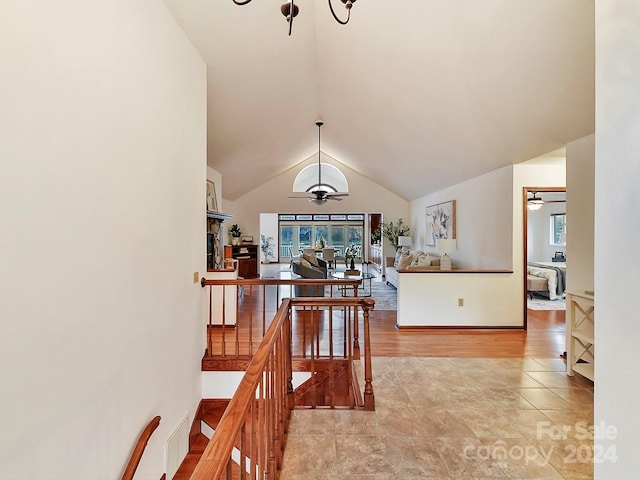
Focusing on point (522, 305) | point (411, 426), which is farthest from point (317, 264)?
point (411, 426)

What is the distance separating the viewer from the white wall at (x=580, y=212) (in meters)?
3.53

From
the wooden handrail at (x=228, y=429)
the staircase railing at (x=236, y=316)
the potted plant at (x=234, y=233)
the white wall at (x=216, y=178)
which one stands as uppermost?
the white wall at (x=216, y=178)

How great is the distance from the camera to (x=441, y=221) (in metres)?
6.94

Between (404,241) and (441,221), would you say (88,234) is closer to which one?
(441,221)

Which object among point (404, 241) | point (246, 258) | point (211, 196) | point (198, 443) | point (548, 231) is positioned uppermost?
point (211, 196)

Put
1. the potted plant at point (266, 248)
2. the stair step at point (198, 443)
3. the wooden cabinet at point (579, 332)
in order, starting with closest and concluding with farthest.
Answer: the stair step at point (198, 443), the wooden cabinet at point (579, 332), the potted plant at point (266, 248)

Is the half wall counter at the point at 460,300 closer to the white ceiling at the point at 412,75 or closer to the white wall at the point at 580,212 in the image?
the white wall at the point at 580,212

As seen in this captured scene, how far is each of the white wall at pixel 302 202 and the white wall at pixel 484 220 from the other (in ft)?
7.99

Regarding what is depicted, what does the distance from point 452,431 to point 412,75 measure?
3.41 m

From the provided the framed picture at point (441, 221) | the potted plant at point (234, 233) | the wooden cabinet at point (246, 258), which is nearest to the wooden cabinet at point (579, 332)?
the framed picture at point (441, 221)

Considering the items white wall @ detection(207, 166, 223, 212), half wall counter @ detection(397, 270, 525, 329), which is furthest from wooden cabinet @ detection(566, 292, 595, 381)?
white wall @ detection(207, 166, 223, 212)

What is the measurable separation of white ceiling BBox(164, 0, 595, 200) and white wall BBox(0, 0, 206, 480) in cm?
93

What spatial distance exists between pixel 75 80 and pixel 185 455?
2900mm

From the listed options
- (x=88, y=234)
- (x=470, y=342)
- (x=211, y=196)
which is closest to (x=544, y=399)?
(x=470, y=342)
